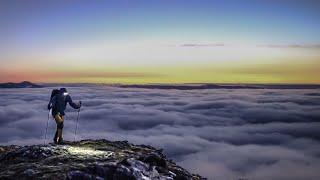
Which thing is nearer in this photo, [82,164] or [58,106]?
[82,164]

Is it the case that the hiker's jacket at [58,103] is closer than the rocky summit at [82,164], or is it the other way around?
the rocky summit at [82,164]

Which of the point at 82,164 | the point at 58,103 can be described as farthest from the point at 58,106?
the point at 82,164

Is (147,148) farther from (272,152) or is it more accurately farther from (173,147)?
(272,152)

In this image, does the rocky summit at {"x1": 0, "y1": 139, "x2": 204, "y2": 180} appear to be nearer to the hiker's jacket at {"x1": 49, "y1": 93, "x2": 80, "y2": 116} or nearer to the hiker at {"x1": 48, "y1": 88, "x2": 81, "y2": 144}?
the hiker at {"x1": 48, "y1": 88, "x2": 81, "y2": 144}

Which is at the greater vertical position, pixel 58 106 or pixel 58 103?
pixel 58 103

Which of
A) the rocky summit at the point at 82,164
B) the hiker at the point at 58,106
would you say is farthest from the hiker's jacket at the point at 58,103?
the rocky summit at the point at 82,164

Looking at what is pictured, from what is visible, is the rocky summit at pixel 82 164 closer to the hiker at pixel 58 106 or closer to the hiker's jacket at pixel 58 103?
the hiker at pixel 58 106

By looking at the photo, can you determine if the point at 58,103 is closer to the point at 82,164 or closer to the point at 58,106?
the point at 58,106

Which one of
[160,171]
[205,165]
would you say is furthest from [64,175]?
[205,165]

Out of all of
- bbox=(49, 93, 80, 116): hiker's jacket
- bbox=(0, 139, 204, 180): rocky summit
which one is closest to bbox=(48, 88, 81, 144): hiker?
bbox=(49, 93, 80, 116): hiker's jacket
